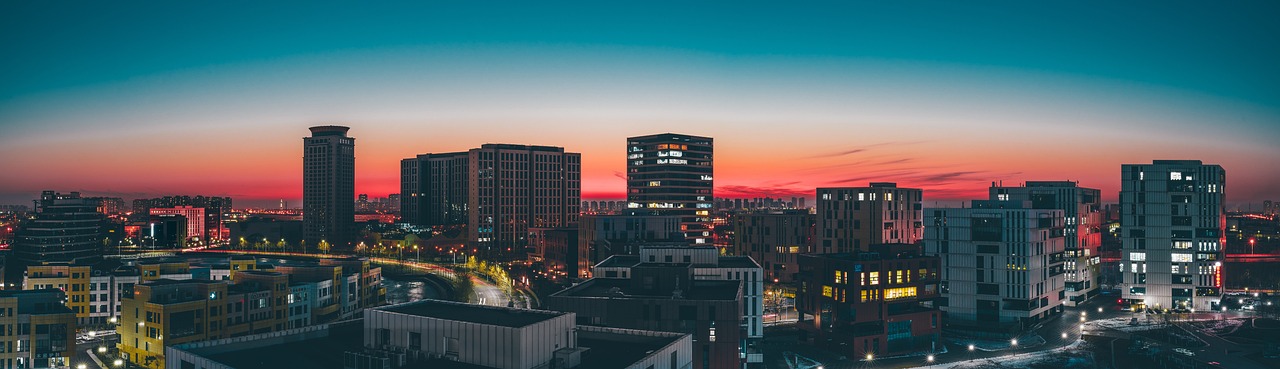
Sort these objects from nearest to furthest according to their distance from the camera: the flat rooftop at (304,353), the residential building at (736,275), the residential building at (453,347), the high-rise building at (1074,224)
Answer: the residential building at (453,347)
the flat rooftop at (304,353)
the residential building at (736,275)
the high-rise building at (1074,224)

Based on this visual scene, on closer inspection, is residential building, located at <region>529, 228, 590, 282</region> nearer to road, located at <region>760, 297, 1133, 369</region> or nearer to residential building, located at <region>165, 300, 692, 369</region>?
road, located at <region>760, 297, 1133, 369</region>

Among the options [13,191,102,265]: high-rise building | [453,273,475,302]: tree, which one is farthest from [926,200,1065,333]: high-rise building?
[13,191,102,265]: high-rise building

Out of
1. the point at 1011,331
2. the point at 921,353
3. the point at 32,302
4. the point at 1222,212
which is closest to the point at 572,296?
the point at 921,353

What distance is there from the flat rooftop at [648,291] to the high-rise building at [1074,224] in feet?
303

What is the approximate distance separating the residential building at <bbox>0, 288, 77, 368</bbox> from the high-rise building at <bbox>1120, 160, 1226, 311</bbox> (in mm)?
160541

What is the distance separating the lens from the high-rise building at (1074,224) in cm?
15388

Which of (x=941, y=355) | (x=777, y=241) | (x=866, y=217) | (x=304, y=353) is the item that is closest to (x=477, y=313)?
(x=304, y=353)

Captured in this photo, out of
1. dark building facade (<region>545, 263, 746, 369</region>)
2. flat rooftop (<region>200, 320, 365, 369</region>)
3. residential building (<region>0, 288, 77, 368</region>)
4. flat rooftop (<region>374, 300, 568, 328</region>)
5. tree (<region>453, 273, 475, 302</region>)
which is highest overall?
flat rooftop (<region>374, 300, 568, 328</region>)

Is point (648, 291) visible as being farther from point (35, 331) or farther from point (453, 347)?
point (35, 331)

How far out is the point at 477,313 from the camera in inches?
2007

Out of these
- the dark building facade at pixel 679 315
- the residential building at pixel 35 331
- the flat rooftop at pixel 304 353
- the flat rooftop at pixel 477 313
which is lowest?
the residential building at pixel 35 331

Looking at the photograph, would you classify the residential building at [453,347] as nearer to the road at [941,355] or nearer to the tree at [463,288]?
the road at [941,355]

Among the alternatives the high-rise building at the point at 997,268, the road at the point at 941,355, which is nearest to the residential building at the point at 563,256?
the road at the point at 941,355

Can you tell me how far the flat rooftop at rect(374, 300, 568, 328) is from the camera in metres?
46.8
